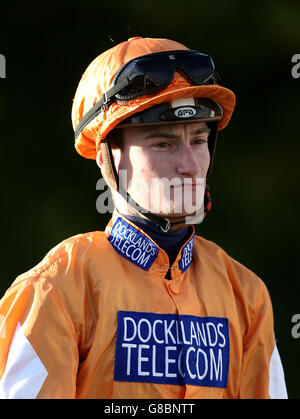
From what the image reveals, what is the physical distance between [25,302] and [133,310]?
0.31 m

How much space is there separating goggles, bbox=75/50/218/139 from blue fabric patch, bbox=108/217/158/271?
38 cm

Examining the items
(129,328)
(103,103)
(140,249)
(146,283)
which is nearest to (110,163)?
(103,103)

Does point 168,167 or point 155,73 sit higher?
point 155,73

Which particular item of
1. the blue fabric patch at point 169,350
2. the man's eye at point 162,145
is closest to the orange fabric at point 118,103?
the man's eye at point 162,145

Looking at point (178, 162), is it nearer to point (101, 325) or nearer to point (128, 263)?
point (128, 263)

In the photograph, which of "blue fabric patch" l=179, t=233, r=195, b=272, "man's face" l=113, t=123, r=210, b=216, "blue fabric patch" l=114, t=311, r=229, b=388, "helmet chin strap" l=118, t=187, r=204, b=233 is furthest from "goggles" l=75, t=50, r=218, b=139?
"blue fabric patch" l=114, t=311, r=229, b=388

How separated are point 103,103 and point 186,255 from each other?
0.53m

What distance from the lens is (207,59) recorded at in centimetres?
260

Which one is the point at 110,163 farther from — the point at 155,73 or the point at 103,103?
the point at 155,73

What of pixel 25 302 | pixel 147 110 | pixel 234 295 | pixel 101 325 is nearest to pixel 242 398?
pixel 234 295

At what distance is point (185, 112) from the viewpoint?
2496 millimetres

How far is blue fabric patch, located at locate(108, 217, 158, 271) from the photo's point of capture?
2.55m

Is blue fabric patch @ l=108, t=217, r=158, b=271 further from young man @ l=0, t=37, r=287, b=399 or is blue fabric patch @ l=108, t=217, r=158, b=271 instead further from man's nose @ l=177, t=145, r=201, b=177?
man's nose @ l=177, t=145, r=201, b=177

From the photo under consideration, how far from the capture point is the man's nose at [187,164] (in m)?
2.50
